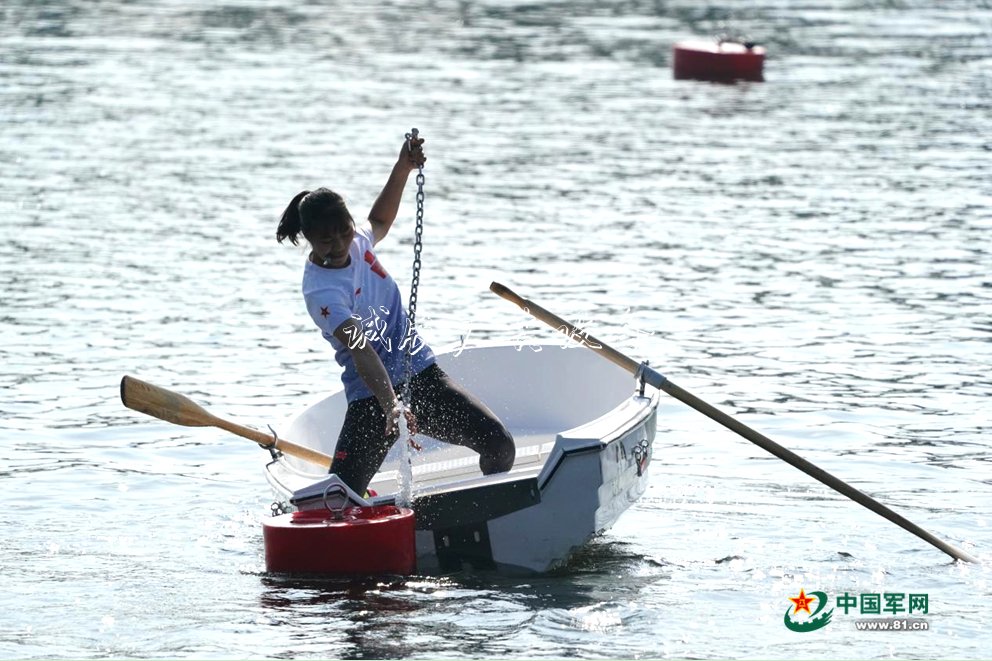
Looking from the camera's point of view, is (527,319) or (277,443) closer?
(277,443)

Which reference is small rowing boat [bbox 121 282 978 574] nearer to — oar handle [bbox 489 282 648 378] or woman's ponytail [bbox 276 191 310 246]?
oar handle [bbox 489 282 648 378]

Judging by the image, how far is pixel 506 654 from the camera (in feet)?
23.4

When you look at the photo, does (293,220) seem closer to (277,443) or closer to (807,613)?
(277,443)

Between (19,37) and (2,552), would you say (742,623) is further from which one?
(19,37)

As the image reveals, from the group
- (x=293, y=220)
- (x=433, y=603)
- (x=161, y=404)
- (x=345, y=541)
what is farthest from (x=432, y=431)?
(x=161, y=404)

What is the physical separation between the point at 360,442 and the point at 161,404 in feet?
3.98

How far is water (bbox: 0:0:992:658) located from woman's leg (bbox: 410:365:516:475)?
0.63 m

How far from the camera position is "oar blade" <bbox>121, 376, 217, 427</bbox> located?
8266 millimetres

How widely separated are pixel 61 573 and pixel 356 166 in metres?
13.1

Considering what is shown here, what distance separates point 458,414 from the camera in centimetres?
810

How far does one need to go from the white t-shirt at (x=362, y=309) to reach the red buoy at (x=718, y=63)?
2227 cm

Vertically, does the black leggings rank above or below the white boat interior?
above

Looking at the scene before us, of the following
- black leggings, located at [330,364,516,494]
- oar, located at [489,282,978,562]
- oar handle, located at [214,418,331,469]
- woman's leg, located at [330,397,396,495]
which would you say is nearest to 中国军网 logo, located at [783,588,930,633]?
oar, located at [489,282,978,562]

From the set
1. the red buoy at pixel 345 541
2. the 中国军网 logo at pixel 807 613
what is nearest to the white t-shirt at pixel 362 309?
the red buoy at pixel 345 541
